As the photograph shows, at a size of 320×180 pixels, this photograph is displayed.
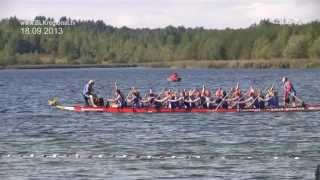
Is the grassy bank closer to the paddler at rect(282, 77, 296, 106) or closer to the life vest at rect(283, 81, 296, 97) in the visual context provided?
the paddler at rect(282, 77, 296, 106)

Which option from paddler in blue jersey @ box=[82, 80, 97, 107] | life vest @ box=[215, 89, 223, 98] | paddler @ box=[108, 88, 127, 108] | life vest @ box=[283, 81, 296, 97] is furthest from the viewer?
paddler in blue jersey @ box=[82, 80, 97, 107]

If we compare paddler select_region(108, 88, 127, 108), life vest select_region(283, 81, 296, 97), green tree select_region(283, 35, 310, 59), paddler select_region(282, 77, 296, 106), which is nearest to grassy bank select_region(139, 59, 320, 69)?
green tree select_region(283, 35, 310, 59)

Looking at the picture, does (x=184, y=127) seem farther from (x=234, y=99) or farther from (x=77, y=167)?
(x=77, y=167)

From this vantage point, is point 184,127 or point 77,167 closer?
point 77,167

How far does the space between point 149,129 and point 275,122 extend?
5.88 metres

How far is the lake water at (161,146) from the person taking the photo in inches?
1033

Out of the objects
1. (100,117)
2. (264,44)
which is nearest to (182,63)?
(264,44)

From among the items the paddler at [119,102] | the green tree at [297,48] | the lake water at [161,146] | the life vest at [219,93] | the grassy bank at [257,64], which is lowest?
the lake water at [161,146]

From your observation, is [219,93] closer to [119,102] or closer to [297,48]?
[119,102]

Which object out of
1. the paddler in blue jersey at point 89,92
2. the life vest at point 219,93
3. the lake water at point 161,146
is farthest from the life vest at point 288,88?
the paddler in blue jersey at point 89,92

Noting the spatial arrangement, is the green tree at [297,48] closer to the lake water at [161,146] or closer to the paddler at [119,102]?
the lake water at [161,146]

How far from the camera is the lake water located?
86.1 feet

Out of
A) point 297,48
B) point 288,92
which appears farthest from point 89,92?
point 297,48

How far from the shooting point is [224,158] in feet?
94.2
